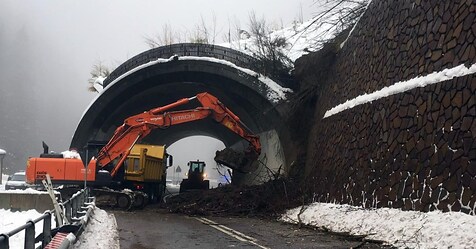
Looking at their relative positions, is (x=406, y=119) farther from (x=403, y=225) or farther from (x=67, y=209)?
(x=67, y=209)

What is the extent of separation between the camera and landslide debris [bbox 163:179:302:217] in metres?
19.2

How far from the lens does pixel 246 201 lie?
20156 mm

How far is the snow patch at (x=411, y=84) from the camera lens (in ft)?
34.5

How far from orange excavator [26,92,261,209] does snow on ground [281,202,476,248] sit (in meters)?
8.63

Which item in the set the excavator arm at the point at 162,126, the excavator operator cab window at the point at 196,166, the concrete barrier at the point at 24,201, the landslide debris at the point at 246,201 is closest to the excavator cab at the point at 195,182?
the excavator operator cab window at the point at 196,166

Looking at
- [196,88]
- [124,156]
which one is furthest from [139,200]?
[196,88]

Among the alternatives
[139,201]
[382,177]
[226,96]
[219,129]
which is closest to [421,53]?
[382,177]

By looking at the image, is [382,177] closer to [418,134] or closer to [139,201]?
[418,134]

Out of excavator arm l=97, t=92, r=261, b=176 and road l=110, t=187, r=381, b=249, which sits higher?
excavator arm l=97, t=92, r=261, b=176

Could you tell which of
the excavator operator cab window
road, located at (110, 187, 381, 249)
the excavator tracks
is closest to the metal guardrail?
road, located at (110, 187, 381, 249)

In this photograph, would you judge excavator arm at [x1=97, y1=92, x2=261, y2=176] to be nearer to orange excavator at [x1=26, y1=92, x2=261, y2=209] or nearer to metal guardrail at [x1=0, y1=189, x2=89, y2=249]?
orange excavator at [x1=26, y1=92, x2=261, y2=209]

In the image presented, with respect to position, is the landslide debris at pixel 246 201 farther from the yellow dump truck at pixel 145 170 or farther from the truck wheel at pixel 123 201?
the yellow dump truck at pixel 145 170

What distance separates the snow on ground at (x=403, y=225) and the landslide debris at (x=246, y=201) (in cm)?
349

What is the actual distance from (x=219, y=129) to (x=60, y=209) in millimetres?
27109
